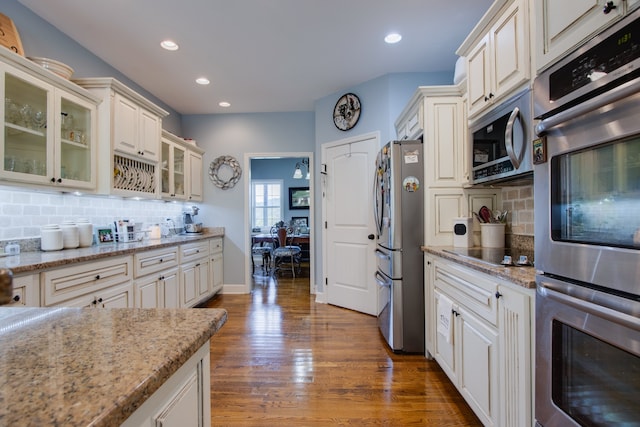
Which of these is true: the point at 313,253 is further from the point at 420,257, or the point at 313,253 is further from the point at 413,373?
the point at 413,373

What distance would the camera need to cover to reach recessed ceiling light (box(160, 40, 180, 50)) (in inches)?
107

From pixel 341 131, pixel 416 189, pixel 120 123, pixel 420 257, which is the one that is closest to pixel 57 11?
pixel 120 123

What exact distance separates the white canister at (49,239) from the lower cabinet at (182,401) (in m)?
2.19

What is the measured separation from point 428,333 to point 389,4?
255 cm

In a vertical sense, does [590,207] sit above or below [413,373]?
above

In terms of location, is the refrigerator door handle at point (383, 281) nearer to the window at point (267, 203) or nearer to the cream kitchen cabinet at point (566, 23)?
the cream kitchen cabinet at point (566, 23)

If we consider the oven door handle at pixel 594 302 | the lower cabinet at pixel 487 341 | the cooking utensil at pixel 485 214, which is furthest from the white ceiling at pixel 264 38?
the oven door handle at pixel 594 302

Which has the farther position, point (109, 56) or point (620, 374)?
point (109, 56)

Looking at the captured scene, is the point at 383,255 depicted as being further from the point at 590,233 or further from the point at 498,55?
the point at 590,233

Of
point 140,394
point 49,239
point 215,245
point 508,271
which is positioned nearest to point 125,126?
point 49,239

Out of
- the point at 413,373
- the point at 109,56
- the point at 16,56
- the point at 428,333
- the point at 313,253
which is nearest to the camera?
Result: the point at 16,56

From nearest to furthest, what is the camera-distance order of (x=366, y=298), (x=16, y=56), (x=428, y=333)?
(x=16, y=56)
(x=428, y=333)
(x=366, y=298)

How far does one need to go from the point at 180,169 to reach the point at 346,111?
232 centimetres

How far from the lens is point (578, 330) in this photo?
0.95m
